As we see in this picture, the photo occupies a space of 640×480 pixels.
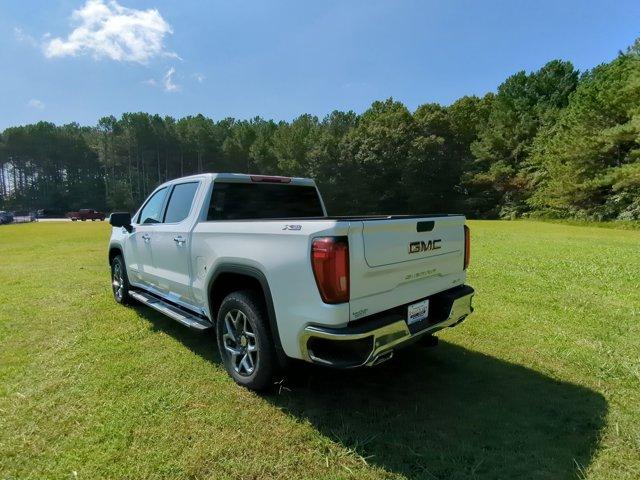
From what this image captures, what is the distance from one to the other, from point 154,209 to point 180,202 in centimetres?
84

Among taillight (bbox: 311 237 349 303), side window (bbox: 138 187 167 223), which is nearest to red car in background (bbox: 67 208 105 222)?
side window (bbox: 138 187 167 223)

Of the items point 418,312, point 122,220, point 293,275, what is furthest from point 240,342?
point 122,220

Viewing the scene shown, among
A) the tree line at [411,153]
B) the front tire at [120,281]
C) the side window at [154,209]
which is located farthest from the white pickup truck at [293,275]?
the tree line at [411,153]

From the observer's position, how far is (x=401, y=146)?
47.1 metres

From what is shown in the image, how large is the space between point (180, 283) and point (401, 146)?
151 ft

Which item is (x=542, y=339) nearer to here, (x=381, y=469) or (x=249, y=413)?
(x=381, y=469)

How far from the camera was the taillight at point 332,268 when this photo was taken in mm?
2529

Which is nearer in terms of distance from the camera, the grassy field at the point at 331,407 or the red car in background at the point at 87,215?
the grassy field at the point at 331,407

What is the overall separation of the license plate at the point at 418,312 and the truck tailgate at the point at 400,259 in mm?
64

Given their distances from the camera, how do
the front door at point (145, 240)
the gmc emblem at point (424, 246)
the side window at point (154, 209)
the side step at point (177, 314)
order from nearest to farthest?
1. the gmc emblem at point (424, 246)
2. the side step at point (177, 314)
3. the front door at point (145, 240)
4. the side window at point (154, 209)

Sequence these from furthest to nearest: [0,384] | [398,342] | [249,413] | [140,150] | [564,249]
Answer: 1. [140,150]
2. [564,249]
3. [0,384]
4. [249,413]
5. [398,342]

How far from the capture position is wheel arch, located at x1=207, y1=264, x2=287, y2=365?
2930 millimetres

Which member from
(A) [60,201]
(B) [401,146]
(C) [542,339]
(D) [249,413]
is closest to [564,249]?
(C) [542,339]

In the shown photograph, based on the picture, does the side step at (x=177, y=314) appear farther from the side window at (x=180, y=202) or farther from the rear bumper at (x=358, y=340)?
the rear bumper at (x=358, y=340)
